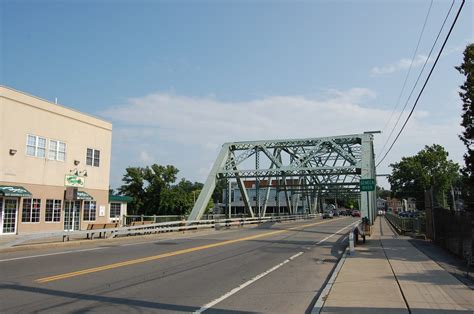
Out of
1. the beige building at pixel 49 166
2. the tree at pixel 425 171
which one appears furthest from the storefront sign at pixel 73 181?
the tree at pixel 425 171

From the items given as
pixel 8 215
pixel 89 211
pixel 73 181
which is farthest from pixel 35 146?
pixel 89 211

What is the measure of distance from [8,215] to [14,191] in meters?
1.87

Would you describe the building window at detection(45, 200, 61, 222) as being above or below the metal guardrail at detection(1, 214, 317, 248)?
above

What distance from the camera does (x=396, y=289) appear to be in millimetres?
9609

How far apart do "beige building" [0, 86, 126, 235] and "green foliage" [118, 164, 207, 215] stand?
2211cm

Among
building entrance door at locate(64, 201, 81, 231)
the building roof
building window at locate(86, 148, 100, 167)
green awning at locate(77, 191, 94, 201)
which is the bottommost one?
building entrance door at locate(64, 201, 81, 231)

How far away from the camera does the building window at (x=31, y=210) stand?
87.8ft

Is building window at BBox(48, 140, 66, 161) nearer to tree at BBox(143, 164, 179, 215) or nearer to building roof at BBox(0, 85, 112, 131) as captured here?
building roof at BBox(0, 85, 112, 131)

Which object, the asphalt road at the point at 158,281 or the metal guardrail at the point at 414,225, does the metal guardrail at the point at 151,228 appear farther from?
the metal guardrail at the point at 414,225

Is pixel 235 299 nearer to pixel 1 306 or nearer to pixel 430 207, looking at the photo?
pixel 1 306

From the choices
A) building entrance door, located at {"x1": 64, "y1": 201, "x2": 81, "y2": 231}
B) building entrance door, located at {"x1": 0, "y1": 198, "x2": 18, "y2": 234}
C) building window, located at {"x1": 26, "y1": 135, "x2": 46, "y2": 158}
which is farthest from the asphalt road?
building entrance door, located at {"x1": 64, "y1": 201, "x2": 81, "y2": 231}

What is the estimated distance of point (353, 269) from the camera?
12672mm

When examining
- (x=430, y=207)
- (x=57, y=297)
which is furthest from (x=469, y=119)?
(x=57, y=297)

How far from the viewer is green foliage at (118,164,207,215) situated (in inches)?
2233
